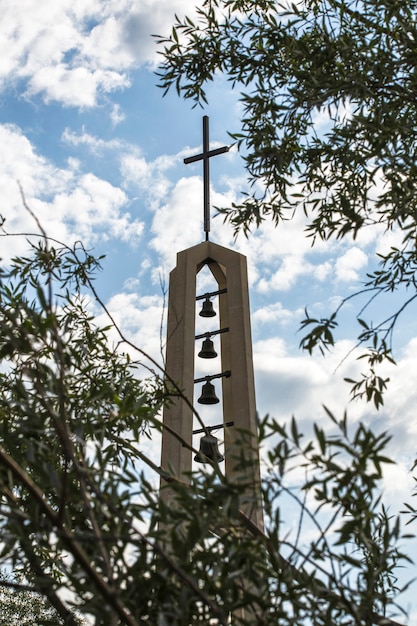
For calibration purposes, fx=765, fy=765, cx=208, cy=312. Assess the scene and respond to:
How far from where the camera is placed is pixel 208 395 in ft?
22.0

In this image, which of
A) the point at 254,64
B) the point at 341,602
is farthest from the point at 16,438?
the point at 254,64

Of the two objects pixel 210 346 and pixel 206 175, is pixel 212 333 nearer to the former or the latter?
pixel 210 346

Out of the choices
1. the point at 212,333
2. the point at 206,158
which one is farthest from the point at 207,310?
the point at 206,158

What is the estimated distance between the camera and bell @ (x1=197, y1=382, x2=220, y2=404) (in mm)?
6705

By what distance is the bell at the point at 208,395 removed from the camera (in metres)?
6.70

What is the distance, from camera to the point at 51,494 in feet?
10.1

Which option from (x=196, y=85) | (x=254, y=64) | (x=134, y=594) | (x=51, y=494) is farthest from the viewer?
(x=196, y=85)

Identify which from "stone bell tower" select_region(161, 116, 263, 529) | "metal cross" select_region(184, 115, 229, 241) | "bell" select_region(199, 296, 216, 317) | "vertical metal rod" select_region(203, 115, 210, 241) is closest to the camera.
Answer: "stone bell tower" select_region(161, 116, 263, 529)

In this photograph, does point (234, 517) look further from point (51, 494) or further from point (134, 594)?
point (51, 494)

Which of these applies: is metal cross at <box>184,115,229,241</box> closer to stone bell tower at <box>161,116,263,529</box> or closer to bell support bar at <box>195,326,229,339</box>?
stone bell tower at <box>161,116,263,529</box>

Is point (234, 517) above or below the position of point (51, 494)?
below

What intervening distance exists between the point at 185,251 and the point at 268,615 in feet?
18.2

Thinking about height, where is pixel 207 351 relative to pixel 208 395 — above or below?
above

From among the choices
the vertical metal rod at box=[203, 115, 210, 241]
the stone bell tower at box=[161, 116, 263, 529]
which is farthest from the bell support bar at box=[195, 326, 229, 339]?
the vertical metal rod at box=[203, 115, 210, 241]
